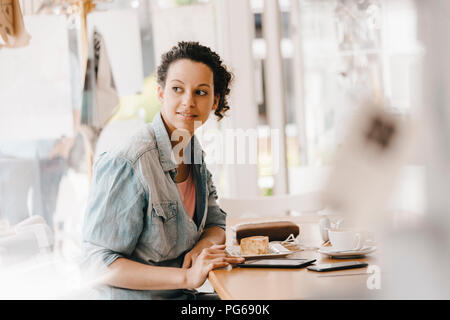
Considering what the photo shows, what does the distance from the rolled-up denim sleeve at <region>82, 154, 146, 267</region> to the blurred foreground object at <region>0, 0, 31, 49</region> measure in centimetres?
36

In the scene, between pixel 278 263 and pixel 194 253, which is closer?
pixel 278 263

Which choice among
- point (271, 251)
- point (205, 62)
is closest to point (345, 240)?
point (271, 251)

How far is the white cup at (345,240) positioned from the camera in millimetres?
639

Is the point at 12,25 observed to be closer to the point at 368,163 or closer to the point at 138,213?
the point at 138,213

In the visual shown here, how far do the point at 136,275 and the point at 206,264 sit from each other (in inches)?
5.1

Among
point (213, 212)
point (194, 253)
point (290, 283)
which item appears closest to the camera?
point (290, 283)

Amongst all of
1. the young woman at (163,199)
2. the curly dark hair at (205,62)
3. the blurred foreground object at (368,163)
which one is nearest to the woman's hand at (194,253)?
the young woman at (163,199)

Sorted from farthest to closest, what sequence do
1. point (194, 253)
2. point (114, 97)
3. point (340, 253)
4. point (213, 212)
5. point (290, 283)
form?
point (114, 97), point (213, 212), point (194, 253), point (340, 253), point (290, 283)

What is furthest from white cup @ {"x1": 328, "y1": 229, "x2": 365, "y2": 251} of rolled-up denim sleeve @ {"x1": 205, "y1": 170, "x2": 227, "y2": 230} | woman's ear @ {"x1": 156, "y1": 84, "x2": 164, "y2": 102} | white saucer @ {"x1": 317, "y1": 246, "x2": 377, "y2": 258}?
woman's ear @ {"x1": 156, "y1": 84, "x2": 164, "y2": 102}

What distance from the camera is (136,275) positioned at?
0.78m

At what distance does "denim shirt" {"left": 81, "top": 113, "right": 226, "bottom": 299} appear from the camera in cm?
77

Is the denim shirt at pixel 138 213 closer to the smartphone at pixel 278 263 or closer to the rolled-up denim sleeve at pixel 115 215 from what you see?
the rolled-up denim sleeve at pixel 115 215
